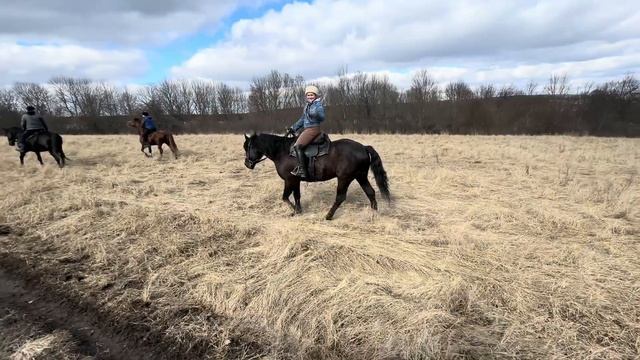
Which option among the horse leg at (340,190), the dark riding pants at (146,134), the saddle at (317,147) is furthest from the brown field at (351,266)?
the dark riding pants at (146,134)

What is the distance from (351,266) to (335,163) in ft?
8.00

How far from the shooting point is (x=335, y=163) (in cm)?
642

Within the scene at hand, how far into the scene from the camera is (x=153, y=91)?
61.2 meters

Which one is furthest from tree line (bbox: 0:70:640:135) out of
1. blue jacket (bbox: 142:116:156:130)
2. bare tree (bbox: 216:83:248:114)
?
blue jacket (bbox: 142:116:156:130)

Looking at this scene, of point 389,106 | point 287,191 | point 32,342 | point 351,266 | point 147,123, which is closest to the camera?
point 32,342

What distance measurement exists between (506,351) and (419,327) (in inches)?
29.3

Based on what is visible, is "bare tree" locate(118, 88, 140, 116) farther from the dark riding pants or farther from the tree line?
the dark riding pants

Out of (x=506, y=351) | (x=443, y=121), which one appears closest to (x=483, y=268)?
(x=506, y=351)

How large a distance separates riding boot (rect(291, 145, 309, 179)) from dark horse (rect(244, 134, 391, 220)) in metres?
0.14

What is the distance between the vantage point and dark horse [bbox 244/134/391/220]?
6.35 meters

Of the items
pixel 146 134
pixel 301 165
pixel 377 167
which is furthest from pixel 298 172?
pixel 146 134

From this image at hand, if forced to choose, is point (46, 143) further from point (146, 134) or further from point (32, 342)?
point (32, 342)

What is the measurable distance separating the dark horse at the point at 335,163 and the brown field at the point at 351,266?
483 millimetres

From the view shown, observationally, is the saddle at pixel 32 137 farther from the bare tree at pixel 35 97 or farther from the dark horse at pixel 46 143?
the bare tree at pixel 35 97
